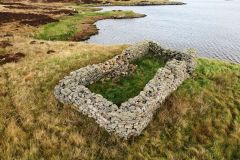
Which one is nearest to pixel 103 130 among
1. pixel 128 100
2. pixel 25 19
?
pixel 128 100

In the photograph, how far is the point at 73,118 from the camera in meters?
19.1

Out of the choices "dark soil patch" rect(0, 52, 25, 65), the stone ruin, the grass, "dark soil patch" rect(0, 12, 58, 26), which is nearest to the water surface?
"dark soil patch" rect(0, 12, 58, 26)

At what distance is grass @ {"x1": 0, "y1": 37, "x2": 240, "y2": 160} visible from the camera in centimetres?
1678

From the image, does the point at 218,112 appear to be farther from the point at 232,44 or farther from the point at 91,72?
the point at 232,44

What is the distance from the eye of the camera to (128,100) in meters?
18.9

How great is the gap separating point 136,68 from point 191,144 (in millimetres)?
10955

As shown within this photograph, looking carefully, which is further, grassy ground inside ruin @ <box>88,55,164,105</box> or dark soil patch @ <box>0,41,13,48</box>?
dark soil patch @ <box>0,41,13,48</box>

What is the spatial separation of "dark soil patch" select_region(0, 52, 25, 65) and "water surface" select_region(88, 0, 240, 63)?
66.1 ft

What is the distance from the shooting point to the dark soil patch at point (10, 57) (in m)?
29.4

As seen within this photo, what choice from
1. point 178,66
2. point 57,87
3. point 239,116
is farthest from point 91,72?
point 239,116

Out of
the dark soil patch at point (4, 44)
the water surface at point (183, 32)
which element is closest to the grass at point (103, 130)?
the dark soil patch at point (4, 44)

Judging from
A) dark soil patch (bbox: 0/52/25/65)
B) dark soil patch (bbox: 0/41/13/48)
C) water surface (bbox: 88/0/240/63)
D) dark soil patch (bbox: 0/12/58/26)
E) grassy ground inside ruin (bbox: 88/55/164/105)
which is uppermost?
grassy ground inside ruin (bbox: 88/55/164/105)

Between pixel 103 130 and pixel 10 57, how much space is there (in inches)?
643

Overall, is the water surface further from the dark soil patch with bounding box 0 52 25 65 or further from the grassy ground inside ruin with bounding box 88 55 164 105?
the dark soil patch with bounding box 0 52 25 65
